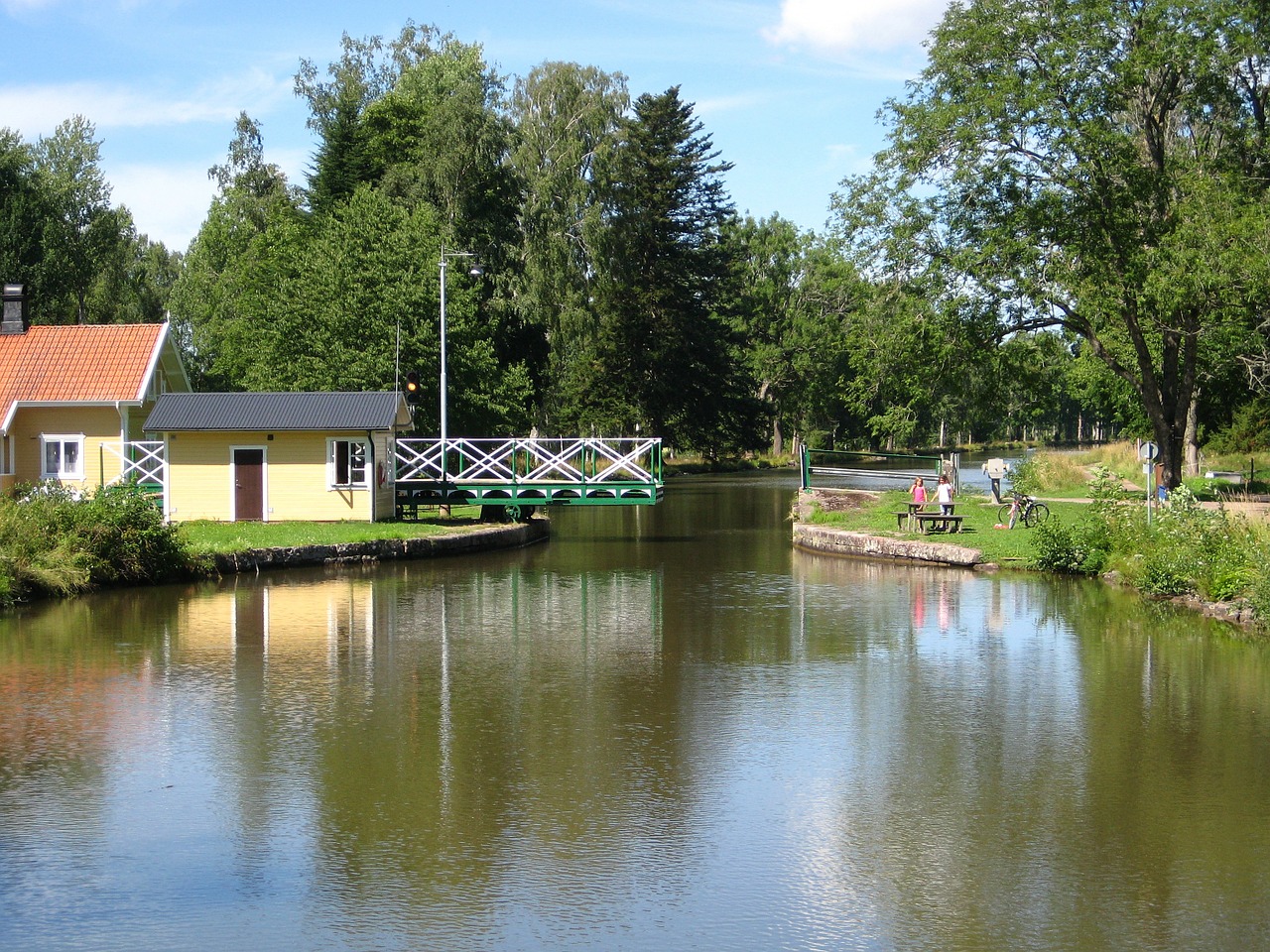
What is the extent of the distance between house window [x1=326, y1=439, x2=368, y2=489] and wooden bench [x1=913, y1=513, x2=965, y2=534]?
13154 millimetres

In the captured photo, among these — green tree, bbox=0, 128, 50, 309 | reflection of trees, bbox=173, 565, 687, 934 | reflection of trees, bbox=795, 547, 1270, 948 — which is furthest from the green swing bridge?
green tree, bbox=0, 128, 50, 309

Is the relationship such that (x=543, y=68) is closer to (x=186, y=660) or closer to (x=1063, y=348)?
(x=1063, y=348)

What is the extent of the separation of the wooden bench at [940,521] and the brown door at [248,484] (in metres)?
15.7

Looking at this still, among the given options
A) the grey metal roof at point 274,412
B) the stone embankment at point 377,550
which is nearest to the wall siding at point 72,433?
the grey metal roof at point 274,412

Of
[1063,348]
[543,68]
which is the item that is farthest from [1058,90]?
[543,68]

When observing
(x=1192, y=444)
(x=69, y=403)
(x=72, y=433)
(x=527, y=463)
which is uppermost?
(x=69, y=403)

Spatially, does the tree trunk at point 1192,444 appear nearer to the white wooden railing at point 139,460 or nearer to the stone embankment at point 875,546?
the stone embankment at point 875,546

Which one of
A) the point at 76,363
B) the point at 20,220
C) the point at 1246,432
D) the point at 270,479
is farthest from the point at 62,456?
the point at 1246,432

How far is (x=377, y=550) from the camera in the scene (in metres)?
27.1

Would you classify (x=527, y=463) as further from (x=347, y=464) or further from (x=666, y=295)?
(x=666, y=295)

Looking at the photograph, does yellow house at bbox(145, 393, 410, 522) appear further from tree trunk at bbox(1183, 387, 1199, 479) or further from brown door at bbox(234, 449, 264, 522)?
tree trunk at bbox(1183, 387, 1199, 479)

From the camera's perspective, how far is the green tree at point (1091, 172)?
29.5 m

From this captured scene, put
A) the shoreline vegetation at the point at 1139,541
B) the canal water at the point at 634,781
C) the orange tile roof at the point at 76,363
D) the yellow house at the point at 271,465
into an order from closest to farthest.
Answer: the canal water at the point at 634,781, the shoreline vegetation at the point at 1139,541, the yellow house at the point at 271,465, the orange tile roof at the point at 76,363

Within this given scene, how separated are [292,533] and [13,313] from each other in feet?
47.1
